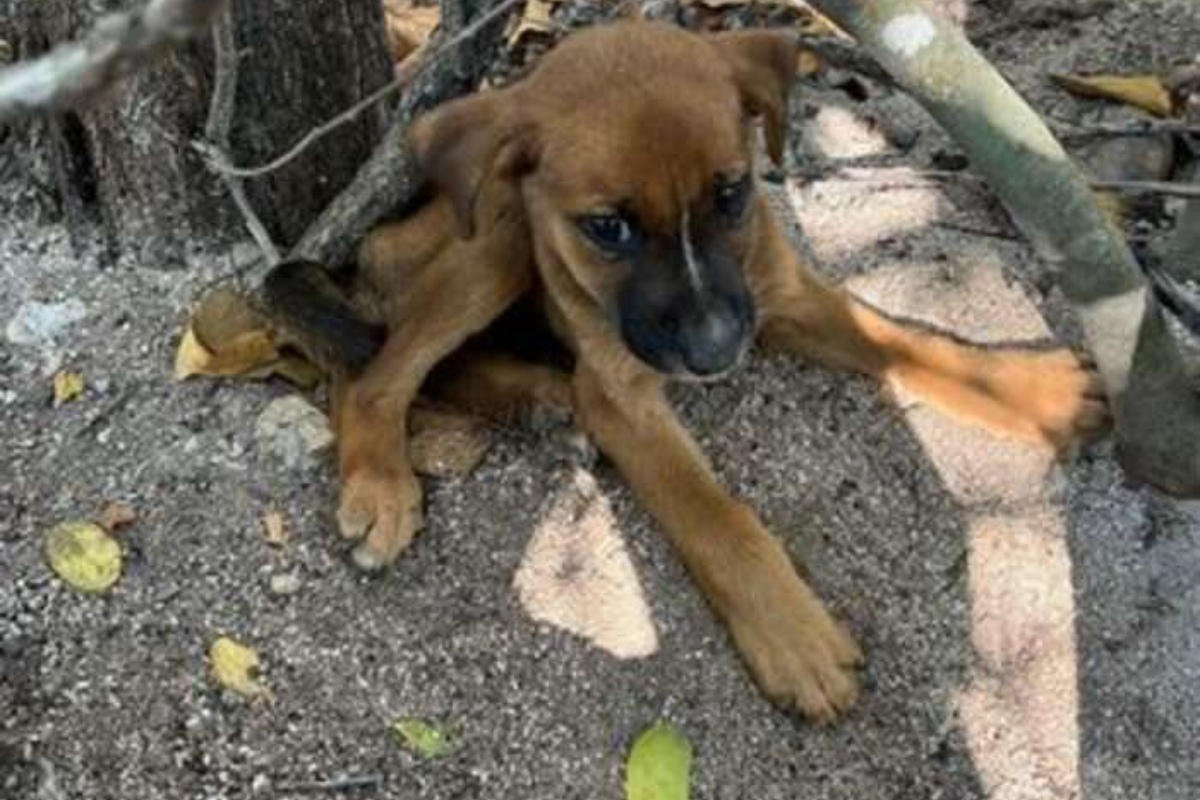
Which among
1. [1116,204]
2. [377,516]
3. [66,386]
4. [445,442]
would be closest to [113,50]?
[377,516]

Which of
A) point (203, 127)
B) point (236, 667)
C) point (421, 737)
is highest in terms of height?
point (203, 127)

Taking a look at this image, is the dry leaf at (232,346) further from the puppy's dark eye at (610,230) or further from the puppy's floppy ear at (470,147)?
the puppy's dark eye at (610,230)

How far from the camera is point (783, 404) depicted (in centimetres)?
378

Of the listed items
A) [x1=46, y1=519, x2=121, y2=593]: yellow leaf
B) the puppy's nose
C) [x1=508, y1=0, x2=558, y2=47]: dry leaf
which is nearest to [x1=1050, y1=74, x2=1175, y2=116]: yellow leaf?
→ [x1=508, y1=0, x2=558, y2=47]: dry leaf

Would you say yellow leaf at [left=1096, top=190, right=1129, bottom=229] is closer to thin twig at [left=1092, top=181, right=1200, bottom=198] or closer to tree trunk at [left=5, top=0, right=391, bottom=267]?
thin twig at [left=1092, top=181, right=1200, bottom=198]

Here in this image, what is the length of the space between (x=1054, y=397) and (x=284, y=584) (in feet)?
5.07

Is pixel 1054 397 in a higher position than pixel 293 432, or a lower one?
lower

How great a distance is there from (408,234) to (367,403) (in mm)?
374

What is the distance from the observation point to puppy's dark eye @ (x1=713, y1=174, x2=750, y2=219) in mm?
3225

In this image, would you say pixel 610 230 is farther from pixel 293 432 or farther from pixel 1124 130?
pixel 1124 130

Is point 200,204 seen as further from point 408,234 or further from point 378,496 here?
point 378,496

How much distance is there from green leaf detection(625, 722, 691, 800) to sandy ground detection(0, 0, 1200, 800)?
0.09 feet

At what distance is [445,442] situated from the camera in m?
3.71

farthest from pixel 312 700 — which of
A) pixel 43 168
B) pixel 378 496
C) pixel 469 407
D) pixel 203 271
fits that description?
pixel 43 168
